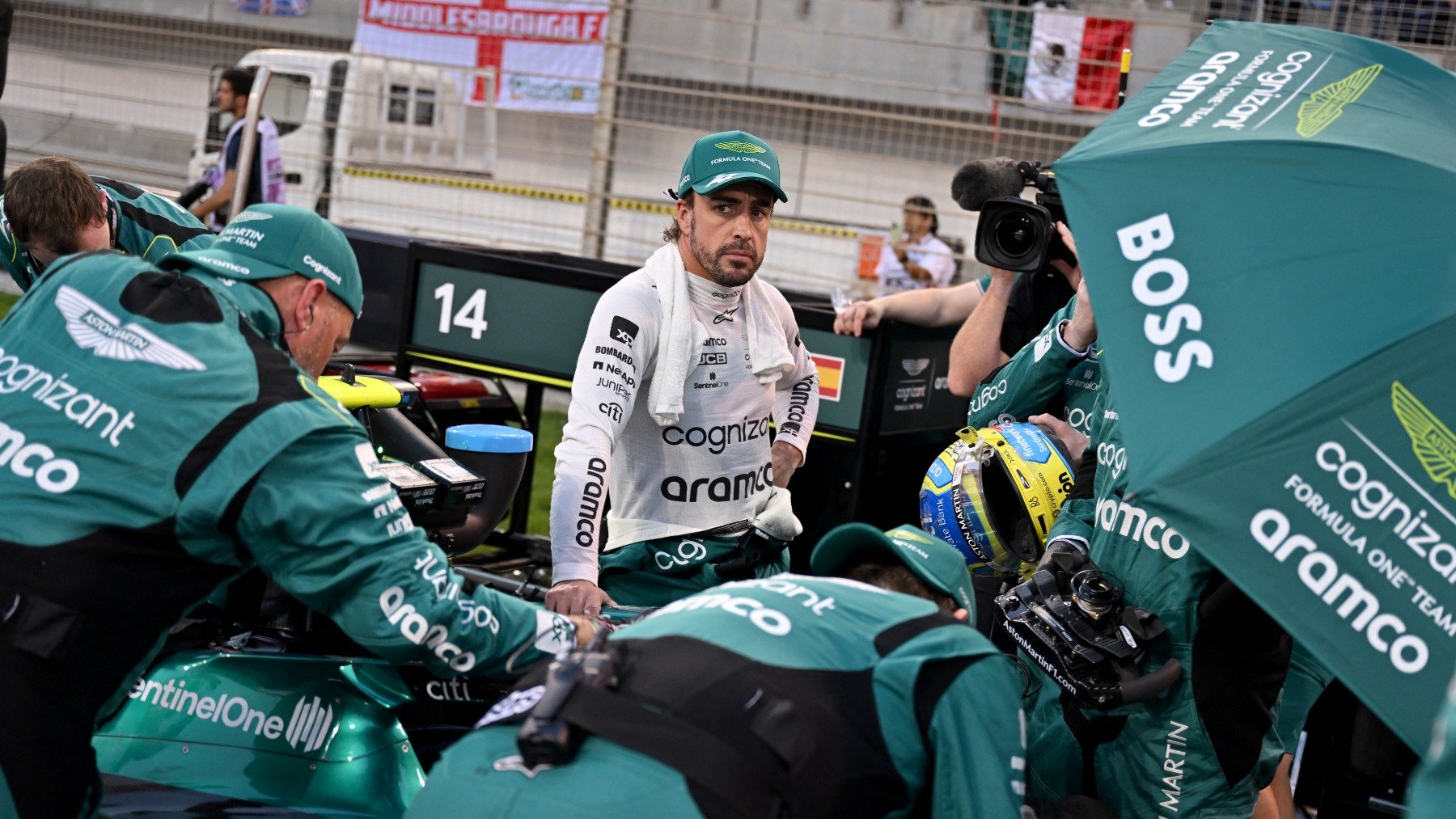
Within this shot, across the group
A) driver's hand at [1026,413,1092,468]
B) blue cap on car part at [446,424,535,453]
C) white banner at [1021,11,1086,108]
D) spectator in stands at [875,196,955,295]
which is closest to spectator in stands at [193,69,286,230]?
spectator in stands at [875,196,955,295]

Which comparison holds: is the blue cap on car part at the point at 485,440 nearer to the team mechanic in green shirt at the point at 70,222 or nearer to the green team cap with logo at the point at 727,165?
the green team cap with logo at the point at 727,165

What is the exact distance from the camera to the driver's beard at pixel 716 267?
3834 millimetres

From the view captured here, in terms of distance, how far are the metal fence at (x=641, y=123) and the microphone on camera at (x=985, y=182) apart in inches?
189

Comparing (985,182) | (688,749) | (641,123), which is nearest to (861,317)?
(985,182)

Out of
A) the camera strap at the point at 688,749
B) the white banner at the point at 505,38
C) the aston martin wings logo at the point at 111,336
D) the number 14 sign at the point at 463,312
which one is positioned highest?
the white banner at the point at 505,38

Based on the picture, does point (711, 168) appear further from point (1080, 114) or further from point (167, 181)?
point (167, 181)

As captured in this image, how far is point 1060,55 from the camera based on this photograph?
34.3 ft

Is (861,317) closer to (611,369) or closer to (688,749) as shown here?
(611,369)

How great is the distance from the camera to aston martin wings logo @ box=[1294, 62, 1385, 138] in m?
2.43

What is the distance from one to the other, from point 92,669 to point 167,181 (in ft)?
39.9

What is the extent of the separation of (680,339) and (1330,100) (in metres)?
1.71

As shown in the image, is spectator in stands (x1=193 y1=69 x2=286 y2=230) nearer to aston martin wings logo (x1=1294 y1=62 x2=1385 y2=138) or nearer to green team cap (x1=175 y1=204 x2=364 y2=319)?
green team cap (x1=175 y1=204 x2=364 y2=319)

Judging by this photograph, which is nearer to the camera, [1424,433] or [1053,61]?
[1424,433]

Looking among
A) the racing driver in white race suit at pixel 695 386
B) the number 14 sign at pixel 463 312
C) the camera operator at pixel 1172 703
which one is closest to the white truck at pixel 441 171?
the number 14 sign at pixel 463 312
